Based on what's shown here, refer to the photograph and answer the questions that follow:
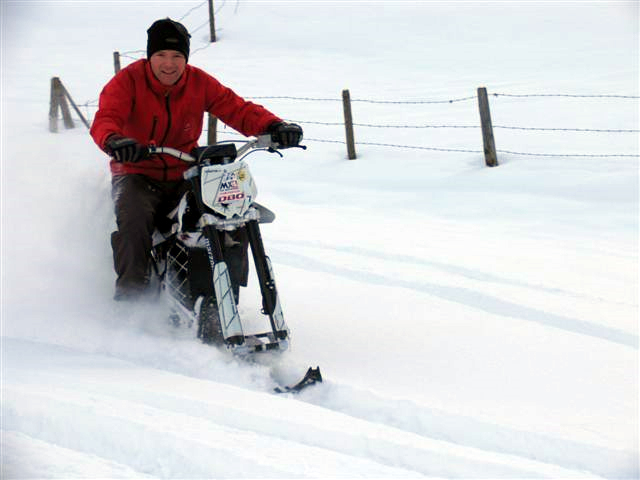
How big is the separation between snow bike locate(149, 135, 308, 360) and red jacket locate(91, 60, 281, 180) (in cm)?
41

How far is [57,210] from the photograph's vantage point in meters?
5.64

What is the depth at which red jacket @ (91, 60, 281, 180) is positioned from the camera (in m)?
4.49

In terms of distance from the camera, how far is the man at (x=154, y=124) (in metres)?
4.41

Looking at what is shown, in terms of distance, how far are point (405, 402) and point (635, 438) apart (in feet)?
3.15

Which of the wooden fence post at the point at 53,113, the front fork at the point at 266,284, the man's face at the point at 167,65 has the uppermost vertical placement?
the wooden fence post at the point at 53,113

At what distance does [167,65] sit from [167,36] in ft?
0.50

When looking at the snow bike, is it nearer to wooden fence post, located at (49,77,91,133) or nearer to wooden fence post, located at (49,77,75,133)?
wooden fence post, located at (49,77,91,133)

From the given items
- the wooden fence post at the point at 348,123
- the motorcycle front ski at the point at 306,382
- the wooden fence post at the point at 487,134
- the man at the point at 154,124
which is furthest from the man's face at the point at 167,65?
the wooden fence post at the point at 348,123

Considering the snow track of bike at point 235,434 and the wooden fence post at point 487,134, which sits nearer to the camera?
the snow track of bike at point 235,434

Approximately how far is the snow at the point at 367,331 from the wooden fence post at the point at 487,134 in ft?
0.88

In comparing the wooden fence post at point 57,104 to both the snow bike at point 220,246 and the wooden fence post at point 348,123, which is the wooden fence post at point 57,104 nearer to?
the wooden fence post at point 348,123

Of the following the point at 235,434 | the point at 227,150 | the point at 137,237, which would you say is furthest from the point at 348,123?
the point at 235,434

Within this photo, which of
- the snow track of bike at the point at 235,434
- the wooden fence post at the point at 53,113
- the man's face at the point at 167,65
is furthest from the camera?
the wooden fence post at the point at 53,113

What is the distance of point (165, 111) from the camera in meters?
4.62
